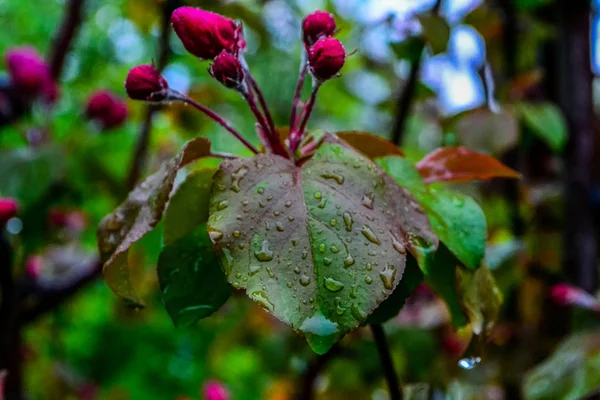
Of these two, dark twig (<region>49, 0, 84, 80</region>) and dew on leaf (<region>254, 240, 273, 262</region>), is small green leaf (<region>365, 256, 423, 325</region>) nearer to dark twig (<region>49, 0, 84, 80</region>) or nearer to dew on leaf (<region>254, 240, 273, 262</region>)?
dew on leaf (<region>254, 240, 273, 262</region>)

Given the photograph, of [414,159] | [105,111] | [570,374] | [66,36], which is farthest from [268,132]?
[66,36]

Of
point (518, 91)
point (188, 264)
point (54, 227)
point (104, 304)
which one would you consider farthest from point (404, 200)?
point (104, 304)

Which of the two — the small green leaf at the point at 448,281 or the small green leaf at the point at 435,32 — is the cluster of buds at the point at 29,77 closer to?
the small green leaf at the point at 435,32

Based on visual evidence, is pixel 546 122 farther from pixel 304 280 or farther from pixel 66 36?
pixel 66 36

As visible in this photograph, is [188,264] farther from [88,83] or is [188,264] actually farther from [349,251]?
[88,83]

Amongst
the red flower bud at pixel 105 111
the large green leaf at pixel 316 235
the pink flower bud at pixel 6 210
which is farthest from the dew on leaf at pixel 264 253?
the red flower bud at pixel 105 111

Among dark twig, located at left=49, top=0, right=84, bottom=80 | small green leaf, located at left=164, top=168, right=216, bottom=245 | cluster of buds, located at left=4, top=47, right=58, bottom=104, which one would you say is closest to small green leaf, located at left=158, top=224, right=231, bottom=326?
small green leaf, located at left=164, top=168, right=216, bottom=245
